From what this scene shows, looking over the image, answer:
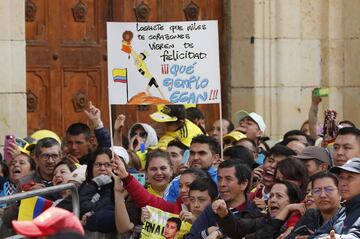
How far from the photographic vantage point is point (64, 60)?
16203mm

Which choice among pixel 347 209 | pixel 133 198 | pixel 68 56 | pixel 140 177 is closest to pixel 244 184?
pixel 133 198

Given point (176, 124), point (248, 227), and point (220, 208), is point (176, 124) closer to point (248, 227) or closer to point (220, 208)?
point (248, 227)

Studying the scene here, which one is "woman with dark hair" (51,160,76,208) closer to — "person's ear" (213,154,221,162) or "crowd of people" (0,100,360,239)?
"crowd of people" (0,100,360,239)

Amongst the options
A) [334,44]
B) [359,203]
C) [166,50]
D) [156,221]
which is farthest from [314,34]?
[359,203]

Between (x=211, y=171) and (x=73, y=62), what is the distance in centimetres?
512

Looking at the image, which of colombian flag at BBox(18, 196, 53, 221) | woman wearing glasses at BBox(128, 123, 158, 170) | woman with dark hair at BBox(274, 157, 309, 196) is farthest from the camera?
woman wearing glasses at BBox(128, 123, 158, 170)

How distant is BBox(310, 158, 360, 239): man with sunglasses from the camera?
8.66 meters

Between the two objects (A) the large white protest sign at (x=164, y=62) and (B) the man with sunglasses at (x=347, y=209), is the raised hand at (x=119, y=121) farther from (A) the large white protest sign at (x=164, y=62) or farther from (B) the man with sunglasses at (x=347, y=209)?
(B) the man with sunglasses at (x=347, y=209)

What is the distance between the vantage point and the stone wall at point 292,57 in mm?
17625

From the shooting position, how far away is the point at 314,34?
59.9ft

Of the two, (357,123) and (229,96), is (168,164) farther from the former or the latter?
(357,123)

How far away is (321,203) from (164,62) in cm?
378

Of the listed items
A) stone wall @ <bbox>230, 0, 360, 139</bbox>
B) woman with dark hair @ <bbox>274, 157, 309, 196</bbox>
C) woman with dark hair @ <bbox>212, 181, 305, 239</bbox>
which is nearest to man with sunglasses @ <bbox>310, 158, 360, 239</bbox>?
woman with dark hair @ <bbox>212, 181, 305, 239</bbox>

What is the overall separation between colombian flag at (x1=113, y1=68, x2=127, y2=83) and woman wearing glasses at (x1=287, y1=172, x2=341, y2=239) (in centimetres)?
305
